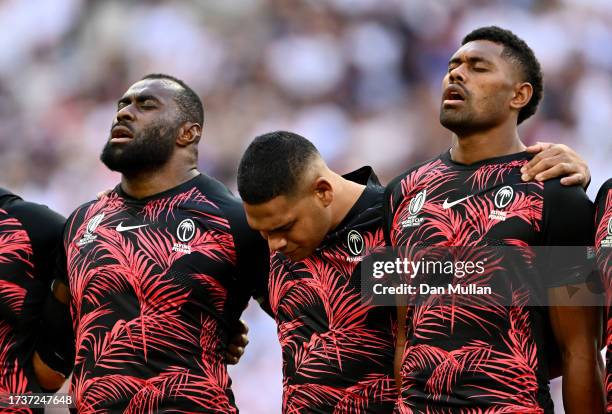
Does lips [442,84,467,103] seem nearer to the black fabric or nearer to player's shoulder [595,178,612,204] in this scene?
player's shoulder [595,178,612,204]

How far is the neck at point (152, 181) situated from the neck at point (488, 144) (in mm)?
1378

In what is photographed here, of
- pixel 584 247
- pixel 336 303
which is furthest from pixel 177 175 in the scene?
pixel 584 247

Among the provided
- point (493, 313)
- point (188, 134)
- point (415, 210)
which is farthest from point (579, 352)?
point (188, 134)

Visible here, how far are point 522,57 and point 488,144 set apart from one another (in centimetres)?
42

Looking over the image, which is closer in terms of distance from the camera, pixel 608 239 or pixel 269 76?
pixel 608 239

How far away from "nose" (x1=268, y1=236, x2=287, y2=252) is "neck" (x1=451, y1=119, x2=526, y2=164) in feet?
2.53

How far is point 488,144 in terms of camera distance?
3.97m

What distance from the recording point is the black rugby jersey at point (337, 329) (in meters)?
3.97

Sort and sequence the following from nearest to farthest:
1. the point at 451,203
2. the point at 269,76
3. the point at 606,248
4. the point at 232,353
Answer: the point at 606,248, the point at 451,203, the point at 232,353, the point at 269,76

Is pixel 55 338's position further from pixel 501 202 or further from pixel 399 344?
pixel 501 202

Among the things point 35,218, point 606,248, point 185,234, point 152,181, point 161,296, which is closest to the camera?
point 606,248

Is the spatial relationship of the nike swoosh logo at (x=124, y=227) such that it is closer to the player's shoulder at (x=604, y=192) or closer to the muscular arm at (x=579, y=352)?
the muscular arm at (x=579, y=352)

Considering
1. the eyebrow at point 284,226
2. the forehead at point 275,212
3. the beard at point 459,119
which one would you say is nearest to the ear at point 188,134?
the forehead at point 275,212

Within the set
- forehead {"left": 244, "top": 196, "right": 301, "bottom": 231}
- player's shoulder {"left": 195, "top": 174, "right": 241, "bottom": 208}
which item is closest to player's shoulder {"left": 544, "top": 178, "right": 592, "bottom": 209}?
forehead {"left": 244, "top": 196, "right": 301, "bottom": 231}
